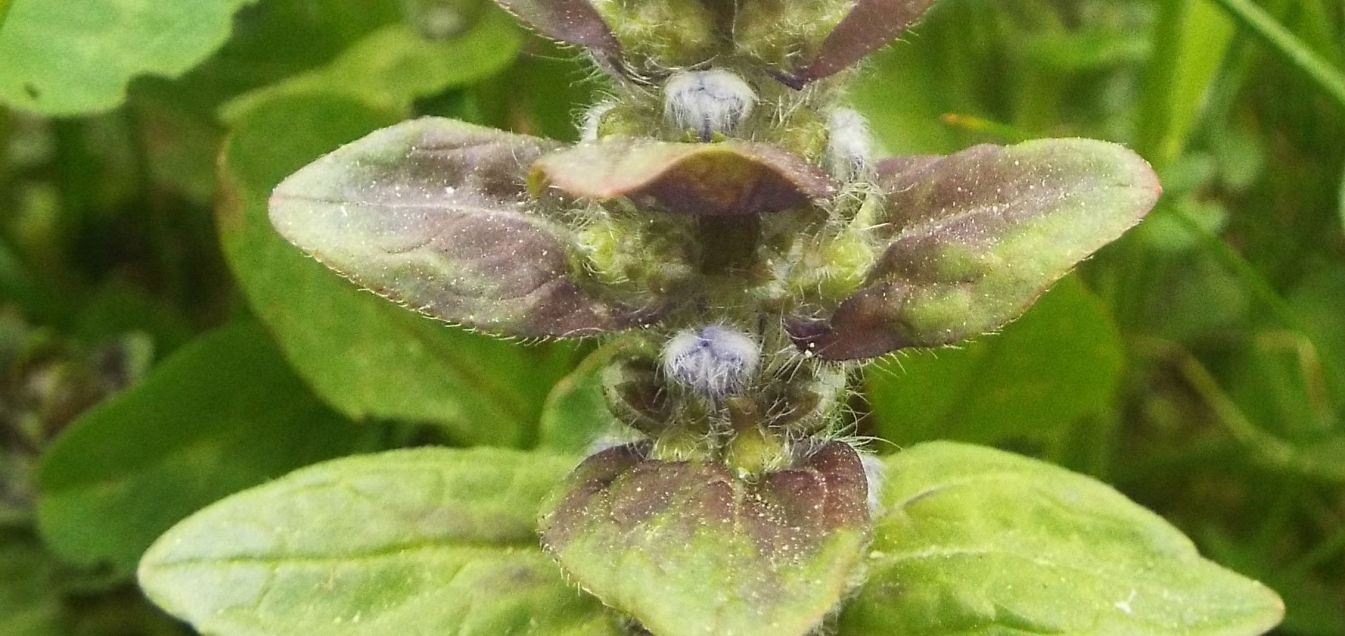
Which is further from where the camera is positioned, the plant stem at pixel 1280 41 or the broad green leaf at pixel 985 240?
the plant stem at pixel 1280 41

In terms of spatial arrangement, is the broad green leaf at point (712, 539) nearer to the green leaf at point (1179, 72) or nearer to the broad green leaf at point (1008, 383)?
the broad green leaf at point (1008, 383)

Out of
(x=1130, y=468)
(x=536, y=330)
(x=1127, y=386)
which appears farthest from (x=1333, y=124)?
(x=536, y=330)

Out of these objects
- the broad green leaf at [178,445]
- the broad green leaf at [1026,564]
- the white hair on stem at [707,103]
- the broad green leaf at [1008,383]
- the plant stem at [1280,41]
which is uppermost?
the white hair on stem at [707,103]

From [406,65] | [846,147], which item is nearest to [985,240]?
[846,147]

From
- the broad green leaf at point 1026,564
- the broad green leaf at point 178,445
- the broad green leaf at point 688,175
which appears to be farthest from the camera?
the broad green leaf at point 178,445

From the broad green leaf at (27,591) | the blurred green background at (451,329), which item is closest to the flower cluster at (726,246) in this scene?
the blurred green background at (451,329)

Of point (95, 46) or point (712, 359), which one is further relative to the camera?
point (95, 46)

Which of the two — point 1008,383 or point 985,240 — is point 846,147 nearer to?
point 985,240

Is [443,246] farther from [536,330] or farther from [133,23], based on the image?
[133,23]

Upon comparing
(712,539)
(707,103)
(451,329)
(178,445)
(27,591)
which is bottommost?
(27,591)
